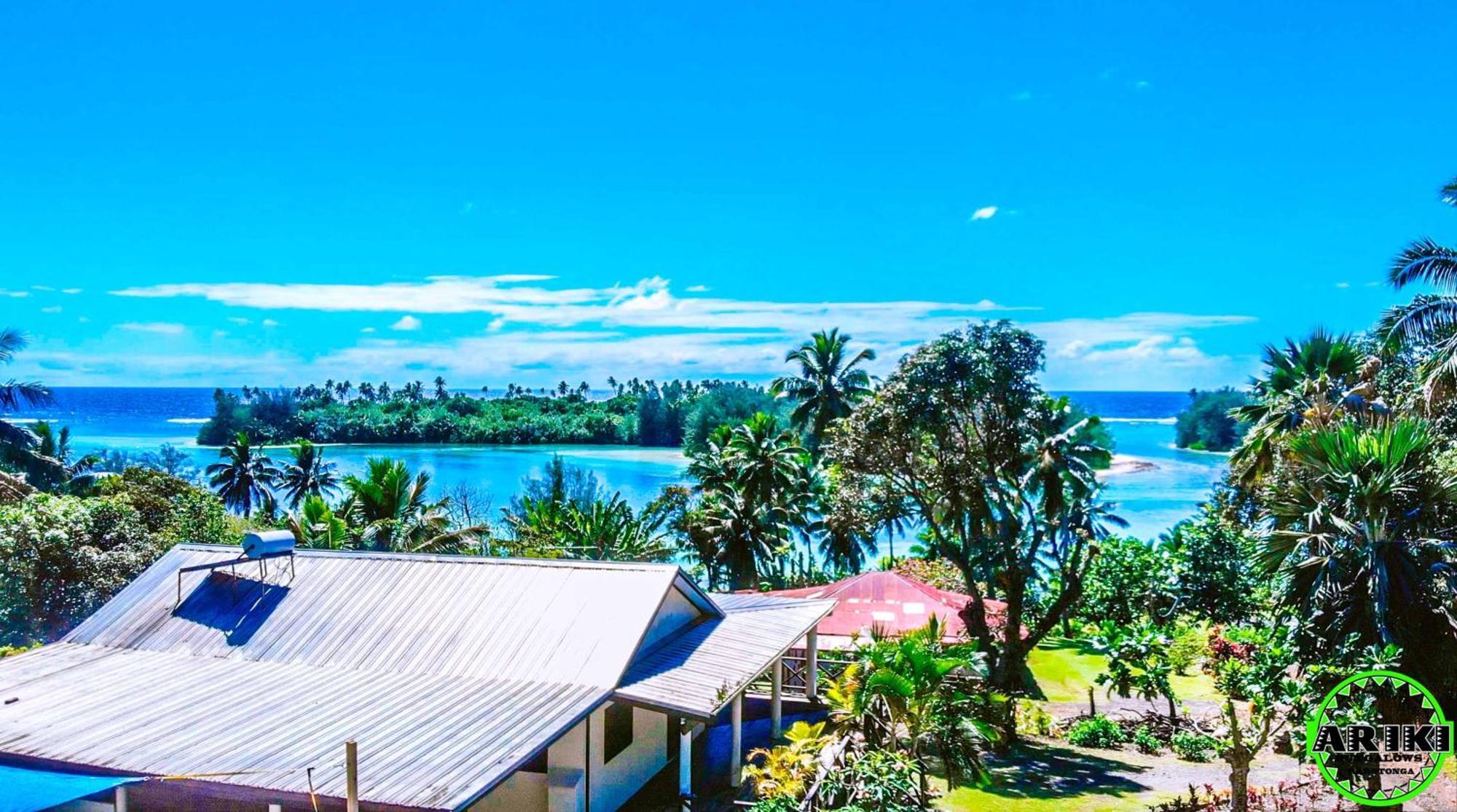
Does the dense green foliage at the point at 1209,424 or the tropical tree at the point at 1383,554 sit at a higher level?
the dense green foliage at the point at 1209,424

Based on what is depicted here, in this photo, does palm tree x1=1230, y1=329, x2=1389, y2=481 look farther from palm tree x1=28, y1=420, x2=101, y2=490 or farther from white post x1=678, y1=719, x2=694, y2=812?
palm tree x1=28, y1=420, x2=101, y2=490

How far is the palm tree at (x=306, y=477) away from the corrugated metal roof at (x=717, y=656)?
4269 cm

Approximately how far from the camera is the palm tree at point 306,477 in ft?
177

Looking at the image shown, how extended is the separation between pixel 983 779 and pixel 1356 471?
318 inches

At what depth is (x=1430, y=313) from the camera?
20.1 m

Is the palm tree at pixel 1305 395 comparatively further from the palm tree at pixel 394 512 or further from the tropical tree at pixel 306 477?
the tropical tree at pixel 306 477

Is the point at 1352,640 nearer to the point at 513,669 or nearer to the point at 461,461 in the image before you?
the point at 513,669

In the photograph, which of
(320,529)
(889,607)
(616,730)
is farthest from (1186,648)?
(320,529)

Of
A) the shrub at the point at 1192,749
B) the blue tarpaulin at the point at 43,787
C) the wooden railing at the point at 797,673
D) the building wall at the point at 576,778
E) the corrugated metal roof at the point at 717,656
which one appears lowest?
the shrub at the point at 1192,749

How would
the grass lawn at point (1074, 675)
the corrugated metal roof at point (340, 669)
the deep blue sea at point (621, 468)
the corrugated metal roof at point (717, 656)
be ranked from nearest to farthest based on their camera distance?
1. the corrugated metal roof at point (340, 669)
2. the corrugated metal roof at point (717, 656)
3. the grass lawn at point (1074, 675)
4. the deep blue sea at point (621, 468)

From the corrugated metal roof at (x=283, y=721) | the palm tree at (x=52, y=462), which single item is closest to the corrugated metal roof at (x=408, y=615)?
the corrugated metal roof at (x=283, y=721)

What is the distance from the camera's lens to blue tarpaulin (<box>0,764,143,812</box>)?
10.0 m

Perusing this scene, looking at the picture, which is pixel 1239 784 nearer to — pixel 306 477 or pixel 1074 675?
pixel 1074 675

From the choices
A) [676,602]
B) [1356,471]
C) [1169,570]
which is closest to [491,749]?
[676,602]
